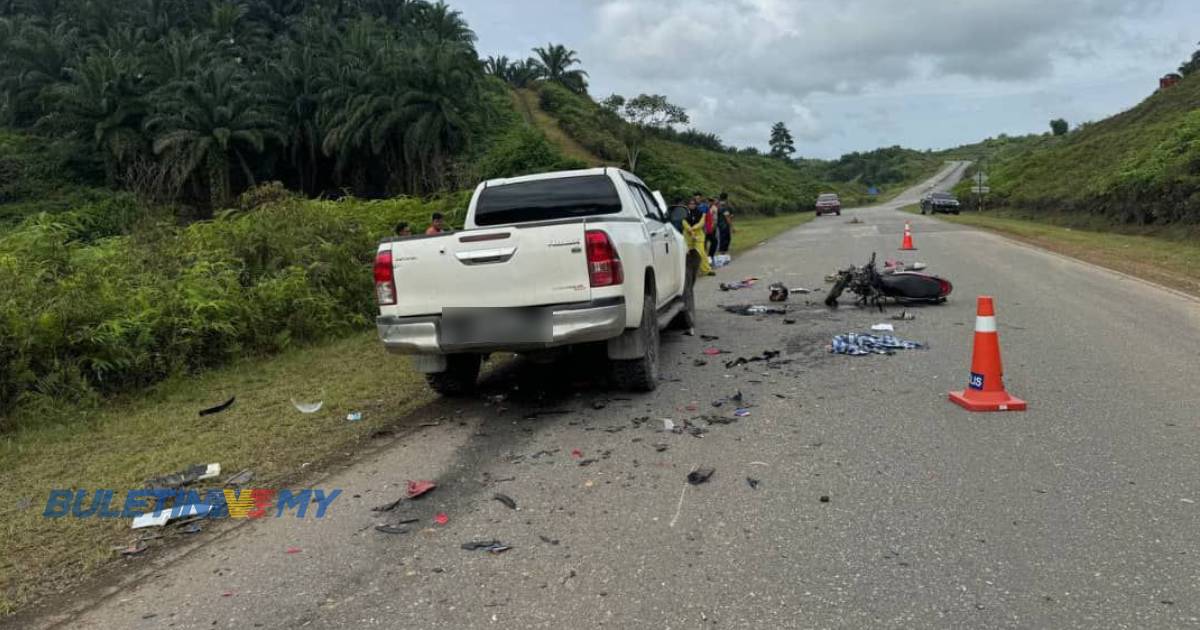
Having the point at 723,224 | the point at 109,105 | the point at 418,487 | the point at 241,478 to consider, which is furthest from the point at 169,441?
the point at 109,105

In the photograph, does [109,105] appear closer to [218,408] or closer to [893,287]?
[218,408]

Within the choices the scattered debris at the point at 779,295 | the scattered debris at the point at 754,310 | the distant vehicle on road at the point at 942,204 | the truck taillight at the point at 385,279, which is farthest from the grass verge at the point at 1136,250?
the distant vehicle on road at the point at 942,204

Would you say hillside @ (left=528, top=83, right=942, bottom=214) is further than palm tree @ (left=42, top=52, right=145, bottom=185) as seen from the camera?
Yes

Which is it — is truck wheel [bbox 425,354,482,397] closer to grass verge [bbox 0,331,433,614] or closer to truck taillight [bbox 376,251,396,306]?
grass verge [bbox 0,331,433,614]


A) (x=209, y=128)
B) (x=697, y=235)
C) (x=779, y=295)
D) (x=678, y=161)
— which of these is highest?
(x=209, y=128)

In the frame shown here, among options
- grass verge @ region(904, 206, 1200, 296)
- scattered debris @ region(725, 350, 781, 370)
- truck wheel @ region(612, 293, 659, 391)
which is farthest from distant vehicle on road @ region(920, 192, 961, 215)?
truck wheel @ region(612, 293, 659, 391)

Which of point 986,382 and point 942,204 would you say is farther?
point 942,204

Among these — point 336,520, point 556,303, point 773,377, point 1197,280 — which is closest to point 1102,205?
point 1197,280

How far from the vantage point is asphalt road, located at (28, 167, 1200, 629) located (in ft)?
11.0

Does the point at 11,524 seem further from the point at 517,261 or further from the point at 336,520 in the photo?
the point at 517,261

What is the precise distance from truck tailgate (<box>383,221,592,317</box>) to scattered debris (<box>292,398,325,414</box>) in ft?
5.50

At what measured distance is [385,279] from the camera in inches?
253

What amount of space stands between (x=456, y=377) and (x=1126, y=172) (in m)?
29.2

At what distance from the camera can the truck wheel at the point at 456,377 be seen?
7.12 metres
